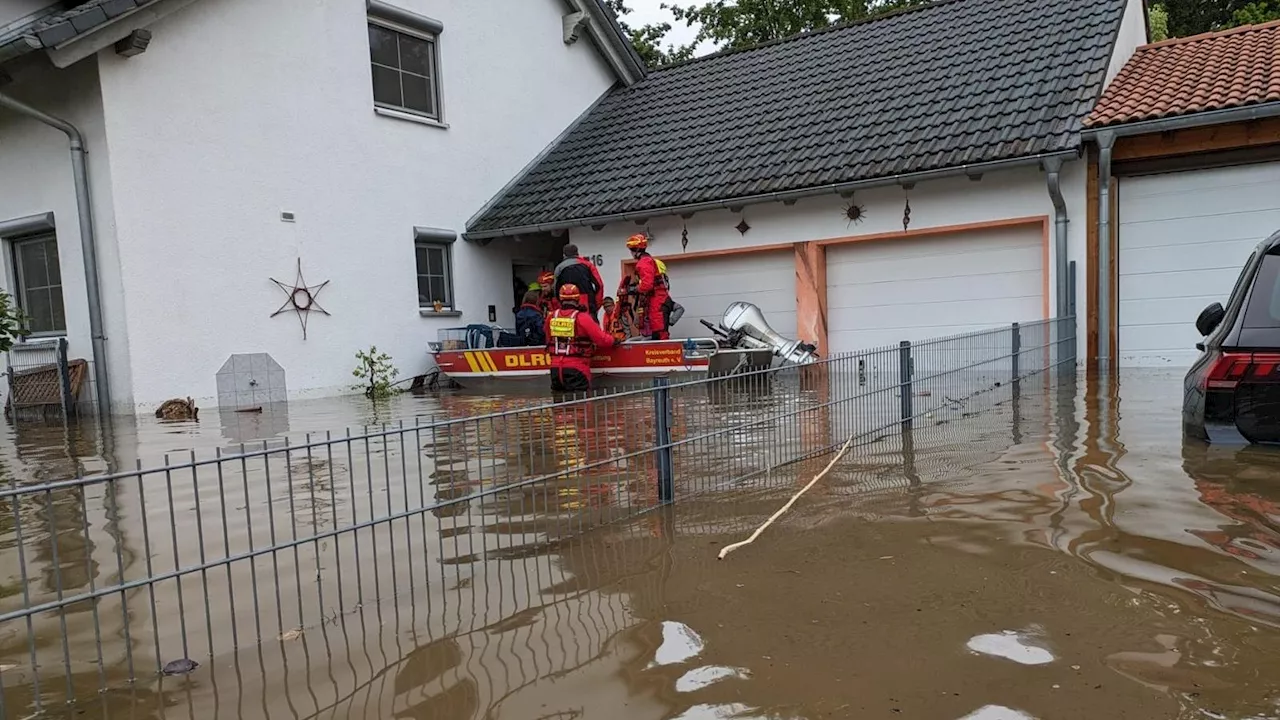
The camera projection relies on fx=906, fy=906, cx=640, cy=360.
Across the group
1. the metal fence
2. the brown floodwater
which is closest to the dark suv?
the brown floodwater

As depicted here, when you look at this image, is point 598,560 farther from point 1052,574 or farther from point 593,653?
point 1052,574

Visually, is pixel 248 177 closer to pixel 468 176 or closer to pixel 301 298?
pixel 301 298

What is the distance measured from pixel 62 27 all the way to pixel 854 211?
943cm

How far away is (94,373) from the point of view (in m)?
10.7

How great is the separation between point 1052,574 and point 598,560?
6.04 ft

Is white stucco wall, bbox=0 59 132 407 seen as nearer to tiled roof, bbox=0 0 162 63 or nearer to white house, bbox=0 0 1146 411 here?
white house, bbox=0 0 1146 411

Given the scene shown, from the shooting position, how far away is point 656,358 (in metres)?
11.0

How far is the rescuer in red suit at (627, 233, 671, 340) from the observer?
11883 mm

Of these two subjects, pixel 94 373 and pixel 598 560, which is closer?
pixel 598 560

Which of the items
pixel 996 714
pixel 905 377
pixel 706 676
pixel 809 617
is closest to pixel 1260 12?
pixel 905 377

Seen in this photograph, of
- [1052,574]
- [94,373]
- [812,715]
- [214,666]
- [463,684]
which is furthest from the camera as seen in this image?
[94,373]

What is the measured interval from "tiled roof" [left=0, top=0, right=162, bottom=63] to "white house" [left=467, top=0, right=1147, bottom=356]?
19.9 feet

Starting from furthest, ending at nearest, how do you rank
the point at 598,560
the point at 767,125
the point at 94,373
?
the point at 767,125
the point at 94,373
the point at 598,560

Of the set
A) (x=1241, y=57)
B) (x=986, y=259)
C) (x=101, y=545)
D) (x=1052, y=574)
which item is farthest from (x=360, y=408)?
(x=1241, y=57)
